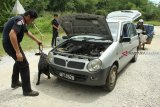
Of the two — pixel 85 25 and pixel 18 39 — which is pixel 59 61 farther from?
pixel 85 25

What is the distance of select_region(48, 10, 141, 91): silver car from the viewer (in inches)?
221

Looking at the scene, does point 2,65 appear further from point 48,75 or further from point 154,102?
point 154,102

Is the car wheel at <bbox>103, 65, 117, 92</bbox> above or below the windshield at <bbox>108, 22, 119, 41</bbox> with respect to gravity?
below

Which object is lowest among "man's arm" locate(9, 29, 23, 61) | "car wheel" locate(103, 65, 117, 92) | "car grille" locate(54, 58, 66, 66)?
"car wheel" locate(103, 65, 117, 92)

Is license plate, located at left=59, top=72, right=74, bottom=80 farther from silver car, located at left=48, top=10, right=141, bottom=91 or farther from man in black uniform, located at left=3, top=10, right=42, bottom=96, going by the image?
man in black uniform, located at left=3, top=10, right=42, bottom=96

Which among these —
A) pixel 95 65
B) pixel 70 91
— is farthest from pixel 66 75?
pixel 95 65

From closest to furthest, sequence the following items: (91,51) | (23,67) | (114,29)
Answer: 1. (23,67)
2. (91,51)
3. (114,29)

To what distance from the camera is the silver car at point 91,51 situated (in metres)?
5.60

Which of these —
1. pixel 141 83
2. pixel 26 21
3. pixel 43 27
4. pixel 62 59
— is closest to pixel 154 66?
pixel 141 83

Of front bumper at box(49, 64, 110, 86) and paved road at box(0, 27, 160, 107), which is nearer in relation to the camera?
paved road at box(0, 27, 160, 107)

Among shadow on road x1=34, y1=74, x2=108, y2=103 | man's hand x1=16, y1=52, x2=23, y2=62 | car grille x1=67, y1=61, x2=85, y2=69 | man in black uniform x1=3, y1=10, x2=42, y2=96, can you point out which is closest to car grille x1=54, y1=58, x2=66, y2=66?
car grille x1=67, y1=61, x2=85, y2=69

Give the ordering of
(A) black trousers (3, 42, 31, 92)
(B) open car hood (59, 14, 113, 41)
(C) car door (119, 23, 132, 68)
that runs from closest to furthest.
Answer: (A) black trousers (3, 42, 31, 92), (B) open car hood (59, 14, 113, 41), (C) car door (119, 23, 132, 68)

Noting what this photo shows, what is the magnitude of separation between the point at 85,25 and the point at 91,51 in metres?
0.77

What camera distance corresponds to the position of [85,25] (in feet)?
21.9
